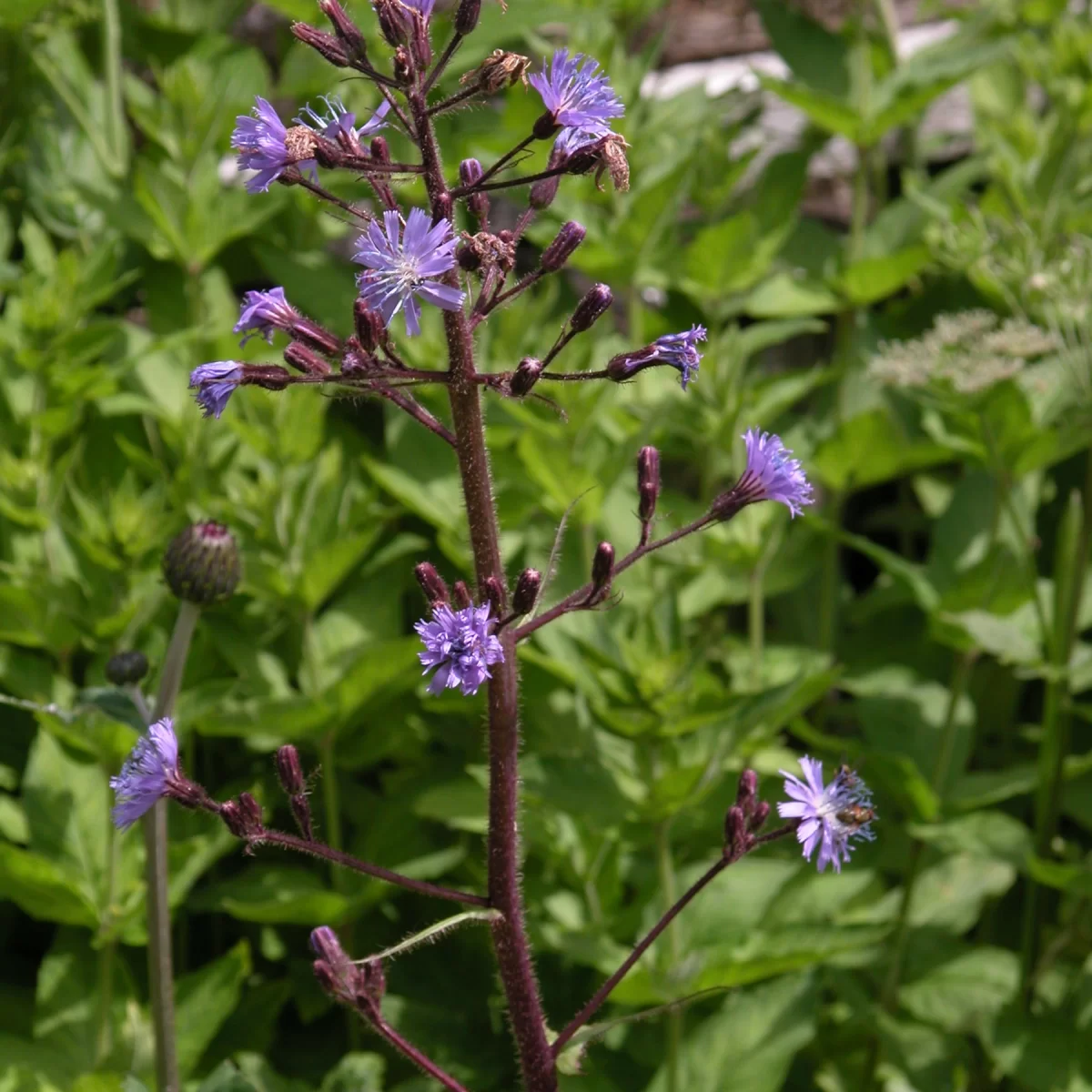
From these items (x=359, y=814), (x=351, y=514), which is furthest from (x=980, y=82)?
(x=359, y=814)

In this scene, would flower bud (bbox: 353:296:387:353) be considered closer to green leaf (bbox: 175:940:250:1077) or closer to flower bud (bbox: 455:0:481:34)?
flower bud (bbox: 455:0:481:34)

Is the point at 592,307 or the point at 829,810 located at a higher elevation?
the point at 592,307

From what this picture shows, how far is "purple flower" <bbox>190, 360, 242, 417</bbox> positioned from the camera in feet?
4.82

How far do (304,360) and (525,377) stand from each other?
0.24 m

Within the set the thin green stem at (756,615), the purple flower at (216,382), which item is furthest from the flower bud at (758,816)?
the thin green stem at (756,615)

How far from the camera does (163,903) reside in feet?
7.29

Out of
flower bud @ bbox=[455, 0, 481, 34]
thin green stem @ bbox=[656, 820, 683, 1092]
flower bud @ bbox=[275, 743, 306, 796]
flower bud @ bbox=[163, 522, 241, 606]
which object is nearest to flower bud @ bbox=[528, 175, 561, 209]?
flower bud @ bbox=[455, 0, 481, 34]

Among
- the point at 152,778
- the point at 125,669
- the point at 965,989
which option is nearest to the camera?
the point at 152,778

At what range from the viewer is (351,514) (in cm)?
295

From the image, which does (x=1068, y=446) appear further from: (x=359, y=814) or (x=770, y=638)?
(x=359, y=814)

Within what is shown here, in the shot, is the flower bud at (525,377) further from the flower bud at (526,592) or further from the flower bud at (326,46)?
the flower bud at (326,46)

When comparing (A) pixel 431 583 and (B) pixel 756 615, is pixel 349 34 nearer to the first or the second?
(A) pixel 431 583

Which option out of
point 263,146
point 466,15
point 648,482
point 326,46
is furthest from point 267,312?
point 648,482

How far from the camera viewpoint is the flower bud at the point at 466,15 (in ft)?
4.93
